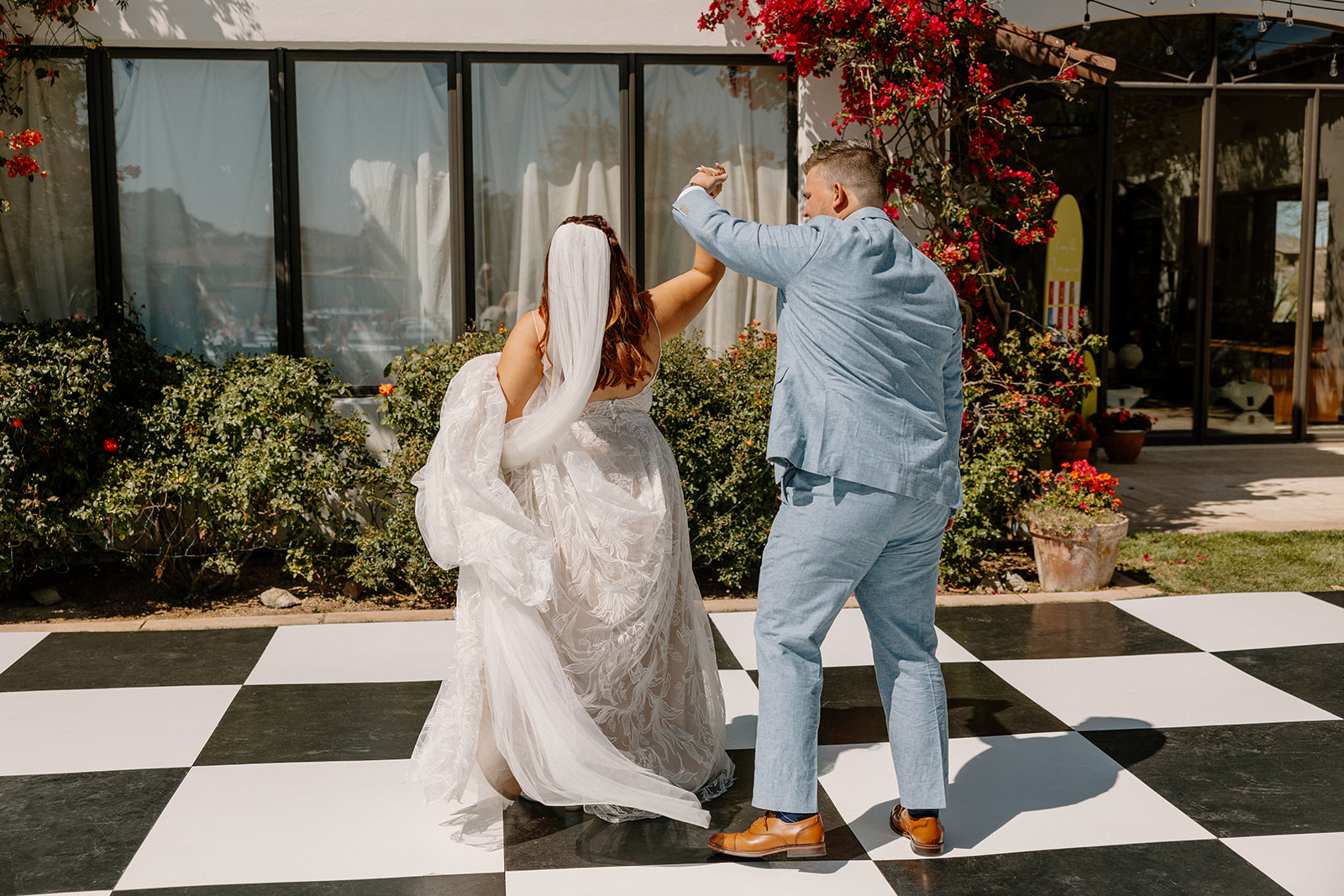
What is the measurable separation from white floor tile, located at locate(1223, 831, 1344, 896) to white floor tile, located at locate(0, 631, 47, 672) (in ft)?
13.3

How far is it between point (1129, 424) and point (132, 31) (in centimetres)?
707

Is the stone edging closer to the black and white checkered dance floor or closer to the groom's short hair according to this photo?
the black and white checkered dance floor

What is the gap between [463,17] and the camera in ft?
18.8

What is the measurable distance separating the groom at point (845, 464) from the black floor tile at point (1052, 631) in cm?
171

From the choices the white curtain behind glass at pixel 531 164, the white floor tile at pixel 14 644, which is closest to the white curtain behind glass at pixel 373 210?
the white curtain behind glass at pixel 531 164

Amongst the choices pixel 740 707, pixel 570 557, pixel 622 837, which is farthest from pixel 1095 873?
pixel 570 557

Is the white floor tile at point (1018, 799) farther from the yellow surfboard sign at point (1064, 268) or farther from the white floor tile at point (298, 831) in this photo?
the yellow surfboard sign at point (1064, 268)

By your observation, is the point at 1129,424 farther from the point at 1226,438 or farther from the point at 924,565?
the point at 924,565

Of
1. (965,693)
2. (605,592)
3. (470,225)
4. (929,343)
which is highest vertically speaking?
(470,225)

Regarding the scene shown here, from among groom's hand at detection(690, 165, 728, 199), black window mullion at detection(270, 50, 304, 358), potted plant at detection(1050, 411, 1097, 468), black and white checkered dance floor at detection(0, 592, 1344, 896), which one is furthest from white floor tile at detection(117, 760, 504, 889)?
potted plant at detection(1050, 411, 1097, 468)

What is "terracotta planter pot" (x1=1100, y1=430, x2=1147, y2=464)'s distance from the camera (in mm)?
8594

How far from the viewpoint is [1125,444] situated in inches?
338

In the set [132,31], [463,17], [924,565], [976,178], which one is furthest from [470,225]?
[924,565]

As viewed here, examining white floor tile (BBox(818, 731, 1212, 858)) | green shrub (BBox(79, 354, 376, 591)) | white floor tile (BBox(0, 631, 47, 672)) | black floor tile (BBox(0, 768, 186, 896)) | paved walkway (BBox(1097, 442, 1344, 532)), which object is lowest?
white floor tile (BBox(818, 731, 1212, 858))
